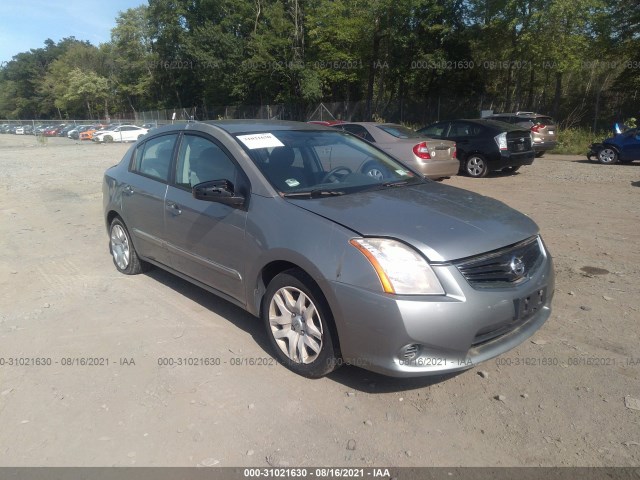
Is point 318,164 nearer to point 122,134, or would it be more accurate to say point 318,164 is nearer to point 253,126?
point 253,126

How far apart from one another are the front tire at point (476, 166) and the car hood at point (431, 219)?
9203 millimetres

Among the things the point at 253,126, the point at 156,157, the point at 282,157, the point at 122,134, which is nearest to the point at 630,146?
the point at 253,126

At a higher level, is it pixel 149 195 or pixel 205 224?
pixel 149 195

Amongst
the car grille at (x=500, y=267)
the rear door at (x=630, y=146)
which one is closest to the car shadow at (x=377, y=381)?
the car grille at (x=500, y=267)

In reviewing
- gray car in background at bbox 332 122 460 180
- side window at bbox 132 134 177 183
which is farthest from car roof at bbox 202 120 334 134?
gray car in background at bbox 332 122 460 180

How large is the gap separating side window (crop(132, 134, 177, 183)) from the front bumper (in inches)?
98.3

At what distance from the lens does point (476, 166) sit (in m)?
12.7

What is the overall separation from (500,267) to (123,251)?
4.14 meters

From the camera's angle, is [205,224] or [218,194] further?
[205,224]

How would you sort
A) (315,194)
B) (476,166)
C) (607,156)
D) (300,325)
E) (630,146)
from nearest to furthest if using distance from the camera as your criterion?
(300,325) < (315,194) < (476,166) < (630,146) < (607,156)

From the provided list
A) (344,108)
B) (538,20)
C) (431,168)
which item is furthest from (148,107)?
(431,168)

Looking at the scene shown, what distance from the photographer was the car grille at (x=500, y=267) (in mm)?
2920

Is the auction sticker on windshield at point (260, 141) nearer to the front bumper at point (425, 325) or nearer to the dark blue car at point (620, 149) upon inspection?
the front bumper at point (425, 325)

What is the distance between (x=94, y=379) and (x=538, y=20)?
2459cm
